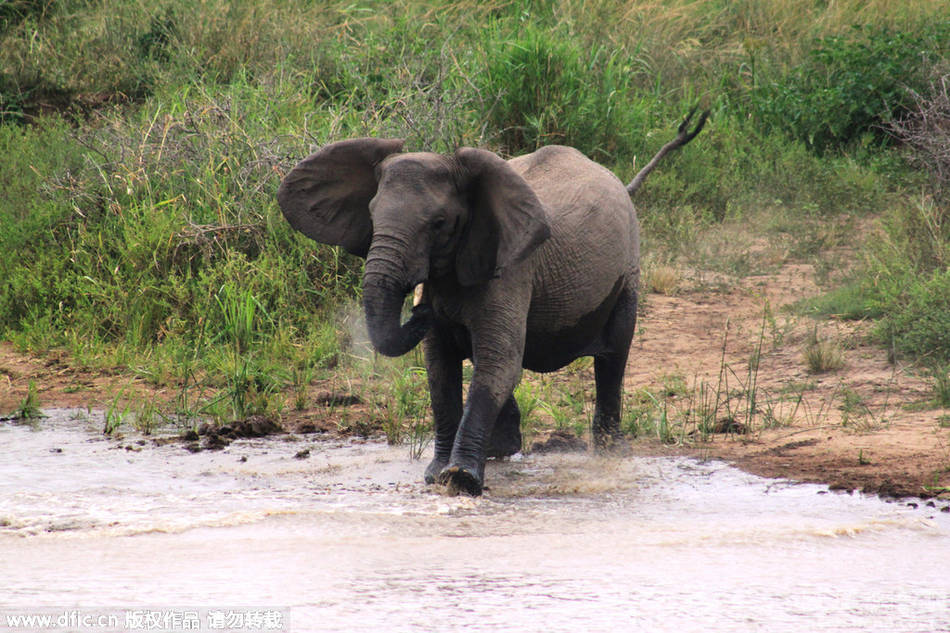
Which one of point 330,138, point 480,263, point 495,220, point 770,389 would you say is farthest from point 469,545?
point 330,138

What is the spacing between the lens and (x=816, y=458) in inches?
238

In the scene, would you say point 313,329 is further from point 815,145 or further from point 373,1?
point 373,1

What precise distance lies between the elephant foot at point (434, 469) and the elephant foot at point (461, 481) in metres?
0.24

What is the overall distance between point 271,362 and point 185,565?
3245mm

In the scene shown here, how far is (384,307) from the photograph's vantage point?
482cm

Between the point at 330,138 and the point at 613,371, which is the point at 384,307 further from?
the point at 330,138

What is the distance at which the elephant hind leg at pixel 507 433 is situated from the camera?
6.25m

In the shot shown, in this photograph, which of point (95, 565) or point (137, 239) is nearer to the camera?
point (95, 565)

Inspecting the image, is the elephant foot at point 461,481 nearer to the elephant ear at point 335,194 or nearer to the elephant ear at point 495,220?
the elephant ear at point 495,220

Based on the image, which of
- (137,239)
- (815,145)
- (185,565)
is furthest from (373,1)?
(185,565)

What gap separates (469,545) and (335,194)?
1666 millimetres

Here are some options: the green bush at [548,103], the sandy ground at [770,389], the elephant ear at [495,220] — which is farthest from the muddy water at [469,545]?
the green bush at [548,103]

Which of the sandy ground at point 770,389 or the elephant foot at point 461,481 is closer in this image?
the elephant foot at point 461,481

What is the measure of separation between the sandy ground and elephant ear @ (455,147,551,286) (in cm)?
170
